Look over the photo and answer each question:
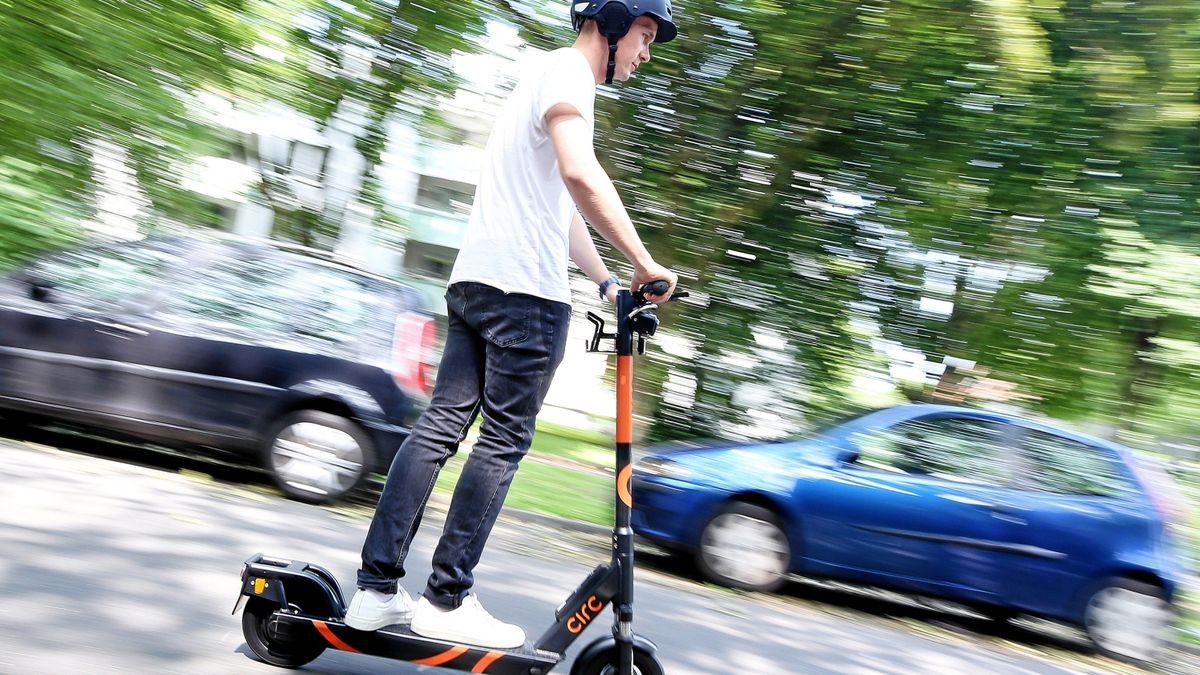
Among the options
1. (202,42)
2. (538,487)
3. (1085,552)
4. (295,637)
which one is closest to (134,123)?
(202,42)

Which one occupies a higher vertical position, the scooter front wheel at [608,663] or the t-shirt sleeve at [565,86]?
the t-shirt sleeve at [565,86]

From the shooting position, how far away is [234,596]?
→ 3.94m

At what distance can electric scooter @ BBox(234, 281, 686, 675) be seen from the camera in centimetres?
304

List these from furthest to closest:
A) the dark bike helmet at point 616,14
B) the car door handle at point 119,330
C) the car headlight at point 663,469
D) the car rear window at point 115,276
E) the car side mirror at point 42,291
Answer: the car headlight at point 663,469, the car door handle at point 119,330, the car side mirror at point 42,291, the car rear window at point 115,276, the dark bike helmet at point 616,14

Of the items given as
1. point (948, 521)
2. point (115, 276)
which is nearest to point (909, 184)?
point (948, 521)

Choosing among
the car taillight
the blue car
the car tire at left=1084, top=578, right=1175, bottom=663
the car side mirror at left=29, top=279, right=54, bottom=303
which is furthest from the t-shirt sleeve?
the car tire at left=1084, top=578, right=1175, bottom=663

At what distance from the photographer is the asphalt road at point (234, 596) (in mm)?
3350

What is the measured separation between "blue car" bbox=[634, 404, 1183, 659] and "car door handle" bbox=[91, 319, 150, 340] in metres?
3.25

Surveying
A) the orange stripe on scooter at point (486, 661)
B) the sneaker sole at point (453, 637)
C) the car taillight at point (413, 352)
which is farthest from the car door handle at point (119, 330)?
the orange stripe on scooter at point (486, 661)

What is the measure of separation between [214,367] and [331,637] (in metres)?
4.46

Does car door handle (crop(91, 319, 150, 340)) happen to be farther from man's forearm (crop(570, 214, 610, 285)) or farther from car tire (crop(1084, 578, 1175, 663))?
A: car tire (crop(1084, 578, 1175, 663))

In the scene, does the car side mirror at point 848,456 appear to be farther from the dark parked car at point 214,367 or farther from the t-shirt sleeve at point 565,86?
the t-shirt sleeve at point 565,86

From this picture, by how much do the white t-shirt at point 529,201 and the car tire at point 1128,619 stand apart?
5375mm

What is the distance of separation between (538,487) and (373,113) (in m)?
3.80
